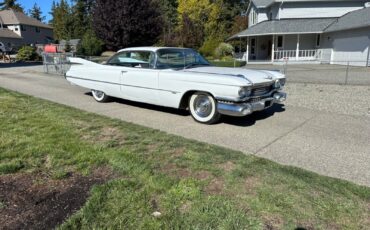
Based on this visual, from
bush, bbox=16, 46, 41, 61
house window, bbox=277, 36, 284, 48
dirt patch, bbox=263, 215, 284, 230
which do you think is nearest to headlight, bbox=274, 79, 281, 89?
dirt patch, bbox=263, 215, 284, 230

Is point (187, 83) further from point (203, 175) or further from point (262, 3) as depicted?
point (262, 3)

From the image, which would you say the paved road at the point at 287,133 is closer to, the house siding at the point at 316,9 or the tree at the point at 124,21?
the tree at the point at 124,21

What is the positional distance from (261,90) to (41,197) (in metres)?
4.39

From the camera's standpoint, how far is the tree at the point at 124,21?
20250 millimetres

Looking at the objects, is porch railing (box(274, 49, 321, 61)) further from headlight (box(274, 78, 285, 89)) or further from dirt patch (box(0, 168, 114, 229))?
dirt patch (box(0, 168, 114, 229))

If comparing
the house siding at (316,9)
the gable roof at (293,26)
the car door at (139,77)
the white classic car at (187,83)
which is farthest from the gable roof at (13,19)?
the car door at (139,77)

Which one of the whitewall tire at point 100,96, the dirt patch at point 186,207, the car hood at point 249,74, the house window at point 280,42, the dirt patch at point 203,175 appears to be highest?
the house window at point 280,42

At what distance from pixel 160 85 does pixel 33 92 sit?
577 centimetres

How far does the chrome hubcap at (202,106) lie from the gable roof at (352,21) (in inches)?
687

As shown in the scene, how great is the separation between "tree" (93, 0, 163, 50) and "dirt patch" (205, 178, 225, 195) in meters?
18.9

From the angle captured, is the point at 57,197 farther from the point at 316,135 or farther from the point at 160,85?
the point at 316,135

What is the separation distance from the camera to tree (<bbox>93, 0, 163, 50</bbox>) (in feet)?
66.4

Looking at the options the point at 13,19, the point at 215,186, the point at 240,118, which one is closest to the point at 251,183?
the point at 215,186

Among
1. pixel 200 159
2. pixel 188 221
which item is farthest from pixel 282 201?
pixel 200 159
